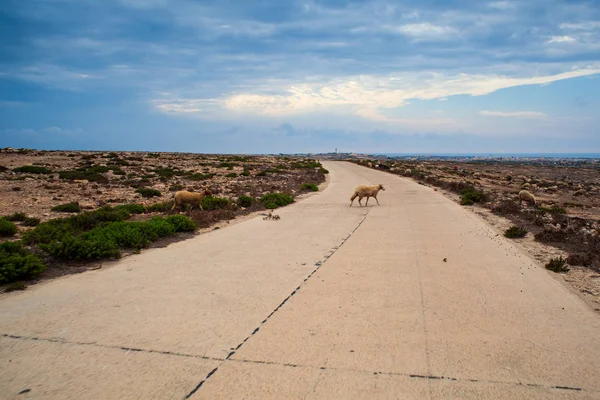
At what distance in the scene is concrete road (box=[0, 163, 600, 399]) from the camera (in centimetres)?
390

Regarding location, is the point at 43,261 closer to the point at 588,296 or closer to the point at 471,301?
the point at 471,301

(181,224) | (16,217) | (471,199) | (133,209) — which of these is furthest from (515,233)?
(16,217)

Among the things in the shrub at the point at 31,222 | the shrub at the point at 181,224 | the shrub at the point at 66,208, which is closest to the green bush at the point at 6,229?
the shrub at the point at 31,222

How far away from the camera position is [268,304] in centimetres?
600

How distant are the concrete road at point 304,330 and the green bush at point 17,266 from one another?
0.64m

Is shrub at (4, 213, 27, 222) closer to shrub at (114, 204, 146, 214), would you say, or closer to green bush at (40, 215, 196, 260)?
shrub at (114, 204, 146, 214)

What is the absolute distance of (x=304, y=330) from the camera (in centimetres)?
508

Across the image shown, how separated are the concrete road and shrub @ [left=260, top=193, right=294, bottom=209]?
28.2ft

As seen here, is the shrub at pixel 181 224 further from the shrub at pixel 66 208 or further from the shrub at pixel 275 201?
the shrub at pixel 66 208

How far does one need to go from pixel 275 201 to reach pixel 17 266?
12001 millimetres

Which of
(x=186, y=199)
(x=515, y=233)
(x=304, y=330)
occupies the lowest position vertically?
(x=304, y=330)

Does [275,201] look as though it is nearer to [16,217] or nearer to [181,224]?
[181,224]

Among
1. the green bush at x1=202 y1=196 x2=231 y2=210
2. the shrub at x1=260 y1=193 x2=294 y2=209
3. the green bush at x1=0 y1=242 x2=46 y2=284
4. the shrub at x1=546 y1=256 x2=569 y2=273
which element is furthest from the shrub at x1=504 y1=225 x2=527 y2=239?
the green bush at x1=0 y1=242 x2=46 y2=284

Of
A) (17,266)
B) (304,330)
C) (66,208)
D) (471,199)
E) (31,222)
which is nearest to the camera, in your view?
(304,330)
